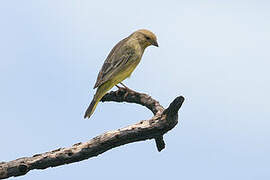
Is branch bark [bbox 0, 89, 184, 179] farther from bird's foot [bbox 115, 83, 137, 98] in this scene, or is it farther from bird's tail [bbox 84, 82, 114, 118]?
bird's foot [bbox 115, 83, 137, 98]

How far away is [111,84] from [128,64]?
24.8 inches

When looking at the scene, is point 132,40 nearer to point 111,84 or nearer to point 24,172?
point 111,84

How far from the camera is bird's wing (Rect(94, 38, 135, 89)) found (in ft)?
33.2

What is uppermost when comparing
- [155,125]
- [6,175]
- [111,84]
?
[111,84]

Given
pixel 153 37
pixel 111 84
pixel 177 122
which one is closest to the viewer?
pixel 177 122

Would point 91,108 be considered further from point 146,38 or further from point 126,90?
point 146,38

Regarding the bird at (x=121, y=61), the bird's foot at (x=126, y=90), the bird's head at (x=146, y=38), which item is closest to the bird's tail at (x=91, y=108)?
the bird at (x=121, y=61)

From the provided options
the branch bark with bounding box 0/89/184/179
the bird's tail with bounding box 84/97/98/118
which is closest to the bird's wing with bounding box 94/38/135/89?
the bird's tail with bounding box 84/97/98/118

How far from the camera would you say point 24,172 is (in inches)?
315

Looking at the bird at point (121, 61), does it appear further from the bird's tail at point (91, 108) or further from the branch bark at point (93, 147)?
the branch bark at point (93, 147)

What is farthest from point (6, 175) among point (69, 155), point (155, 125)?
point (155, 125)

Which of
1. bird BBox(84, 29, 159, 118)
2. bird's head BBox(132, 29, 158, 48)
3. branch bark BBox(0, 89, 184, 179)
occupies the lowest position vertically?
branch bark BBox(0, 89, 184, 179)

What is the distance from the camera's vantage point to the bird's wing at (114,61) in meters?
10.1

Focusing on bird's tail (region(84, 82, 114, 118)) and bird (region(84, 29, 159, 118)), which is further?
bird (region(84, 29, 159, 118))
